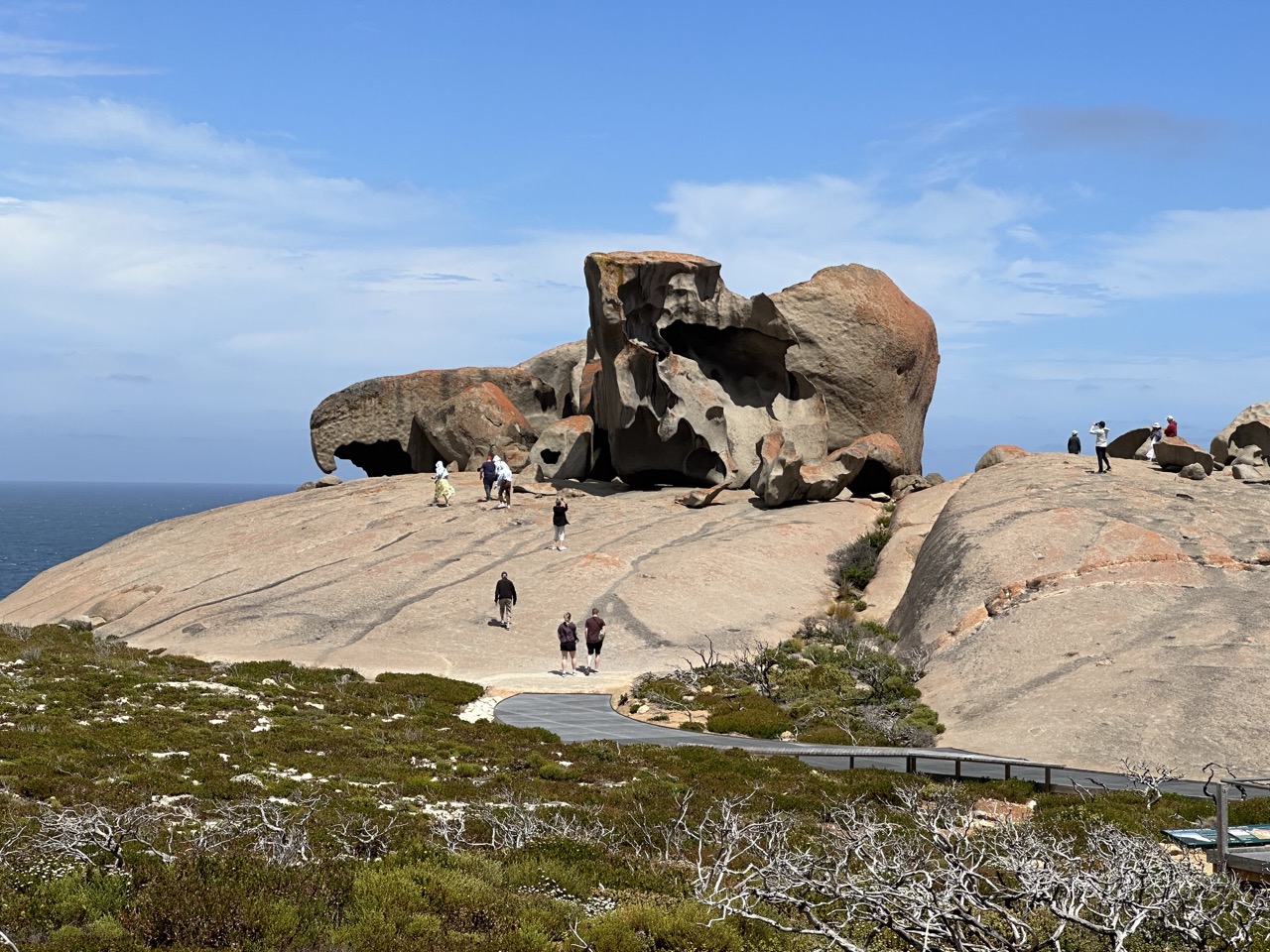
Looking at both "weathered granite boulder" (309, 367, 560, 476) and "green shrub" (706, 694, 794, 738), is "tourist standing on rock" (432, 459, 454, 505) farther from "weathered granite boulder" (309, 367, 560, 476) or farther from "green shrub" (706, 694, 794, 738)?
"green shrub" (706, 694, 794, 738)

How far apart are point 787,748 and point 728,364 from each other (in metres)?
27.6

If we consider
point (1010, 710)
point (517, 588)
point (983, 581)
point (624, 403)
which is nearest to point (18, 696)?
point (517, 588)

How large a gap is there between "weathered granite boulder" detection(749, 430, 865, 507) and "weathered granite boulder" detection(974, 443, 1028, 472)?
14.8 feet

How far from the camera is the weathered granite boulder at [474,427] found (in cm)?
4991

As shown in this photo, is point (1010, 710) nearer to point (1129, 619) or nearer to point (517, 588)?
point (1129, 619)

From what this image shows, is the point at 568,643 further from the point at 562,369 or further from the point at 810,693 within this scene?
the point at 562,369

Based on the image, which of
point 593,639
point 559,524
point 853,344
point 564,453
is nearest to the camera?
point 593,639

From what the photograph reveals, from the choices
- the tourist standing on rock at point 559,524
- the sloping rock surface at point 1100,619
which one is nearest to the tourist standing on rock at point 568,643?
the tourist standing on rock at point 559,524

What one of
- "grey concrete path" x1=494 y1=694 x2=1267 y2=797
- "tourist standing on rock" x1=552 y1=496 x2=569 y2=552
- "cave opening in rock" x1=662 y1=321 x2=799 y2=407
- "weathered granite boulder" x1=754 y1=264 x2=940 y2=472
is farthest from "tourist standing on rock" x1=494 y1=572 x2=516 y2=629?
"weathered granite boulder" x1=754 y1=264 x2=940 y2=472

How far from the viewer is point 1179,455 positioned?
119ft

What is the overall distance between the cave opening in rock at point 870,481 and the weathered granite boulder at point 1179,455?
10.6 m

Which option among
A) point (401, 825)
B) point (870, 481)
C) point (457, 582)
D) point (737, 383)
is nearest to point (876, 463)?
point (870, 481)

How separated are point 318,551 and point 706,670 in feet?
51.3

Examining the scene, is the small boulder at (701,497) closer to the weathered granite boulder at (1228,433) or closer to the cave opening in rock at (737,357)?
the cave opening in rock at (737,357)
